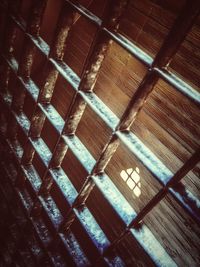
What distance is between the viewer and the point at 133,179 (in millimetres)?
2891

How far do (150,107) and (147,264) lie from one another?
5.62ft

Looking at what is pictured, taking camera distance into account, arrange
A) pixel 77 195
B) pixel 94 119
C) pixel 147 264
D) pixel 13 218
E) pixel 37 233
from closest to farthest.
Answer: pixel 77 195 < pixel 37 233 < pixel 13 218 < pixel 147 264 < pixel 94 119

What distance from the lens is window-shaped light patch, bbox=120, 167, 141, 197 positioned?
285 cm

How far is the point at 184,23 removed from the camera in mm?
A: 740

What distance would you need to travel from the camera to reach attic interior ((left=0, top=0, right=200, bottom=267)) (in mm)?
936

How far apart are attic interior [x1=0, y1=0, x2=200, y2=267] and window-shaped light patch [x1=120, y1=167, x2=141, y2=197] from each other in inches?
0.5

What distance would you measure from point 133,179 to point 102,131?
69 centimetres

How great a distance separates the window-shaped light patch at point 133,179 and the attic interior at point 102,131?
0.04 feet

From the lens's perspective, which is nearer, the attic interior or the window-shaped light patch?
the attic interior

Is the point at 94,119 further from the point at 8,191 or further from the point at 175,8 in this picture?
the point at 175,8

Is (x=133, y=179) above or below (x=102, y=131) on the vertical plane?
below

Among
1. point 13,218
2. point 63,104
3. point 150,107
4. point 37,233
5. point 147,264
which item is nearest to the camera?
point 37,233

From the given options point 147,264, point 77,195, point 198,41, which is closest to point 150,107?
point 198,41

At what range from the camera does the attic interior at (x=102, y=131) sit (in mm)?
936
